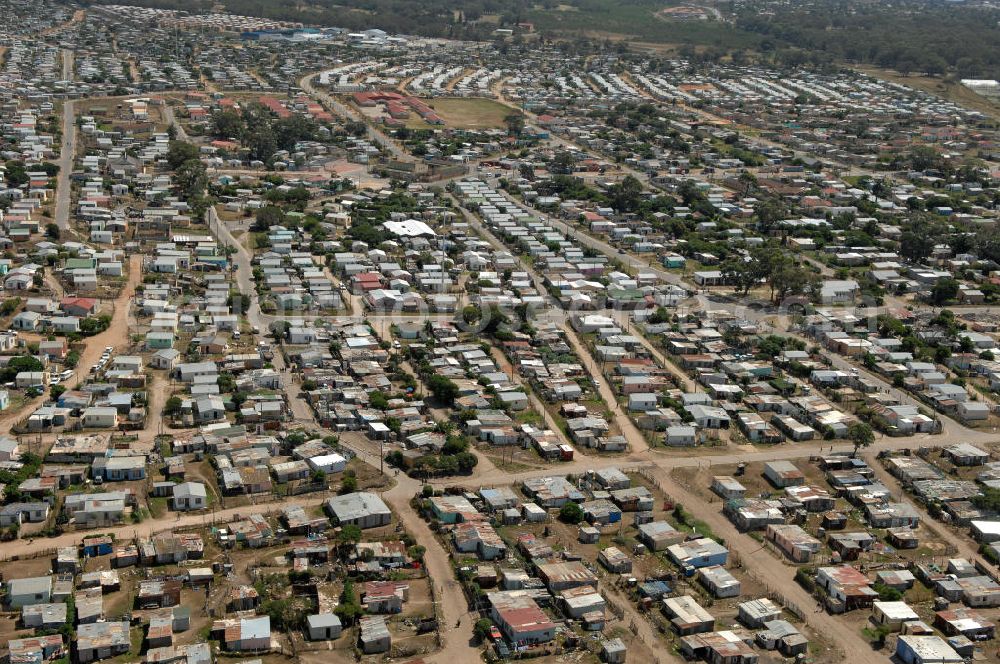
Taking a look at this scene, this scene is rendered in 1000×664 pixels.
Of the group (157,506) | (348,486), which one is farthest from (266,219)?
(157,506)

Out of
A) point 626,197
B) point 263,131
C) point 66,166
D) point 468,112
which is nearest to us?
point 626,197

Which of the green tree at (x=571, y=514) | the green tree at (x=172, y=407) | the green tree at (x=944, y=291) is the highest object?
the green tree at (x=944, y=291)

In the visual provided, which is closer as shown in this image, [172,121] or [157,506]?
[157,506]

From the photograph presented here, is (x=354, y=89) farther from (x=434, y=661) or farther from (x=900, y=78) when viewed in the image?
(x=434, y=661)

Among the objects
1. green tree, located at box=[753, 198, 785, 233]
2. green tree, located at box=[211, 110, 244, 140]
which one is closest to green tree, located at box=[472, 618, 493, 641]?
green tree, located at box=[753, 198, 785, 233]

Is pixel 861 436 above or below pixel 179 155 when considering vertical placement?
below

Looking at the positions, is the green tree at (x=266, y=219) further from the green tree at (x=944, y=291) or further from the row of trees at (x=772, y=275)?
the green tree at (x=944, y=291)

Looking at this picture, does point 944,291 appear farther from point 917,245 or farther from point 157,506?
point 157,506

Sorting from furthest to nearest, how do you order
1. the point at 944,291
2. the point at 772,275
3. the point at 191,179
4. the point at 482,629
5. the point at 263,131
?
the point at 263,131, the point at 191,179, the point at 944,291, the point at 772,275, the point at 482,629

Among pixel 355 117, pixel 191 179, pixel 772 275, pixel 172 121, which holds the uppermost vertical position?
pixel 772 275

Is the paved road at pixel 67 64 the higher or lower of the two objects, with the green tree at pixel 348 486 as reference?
higher

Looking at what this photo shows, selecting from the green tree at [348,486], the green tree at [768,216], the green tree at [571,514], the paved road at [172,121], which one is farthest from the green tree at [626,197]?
the green tree at [348,486]

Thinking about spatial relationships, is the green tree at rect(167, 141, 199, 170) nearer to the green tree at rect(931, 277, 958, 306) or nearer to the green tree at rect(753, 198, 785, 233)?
the green tree at rect(753, 198, 785, 233)
